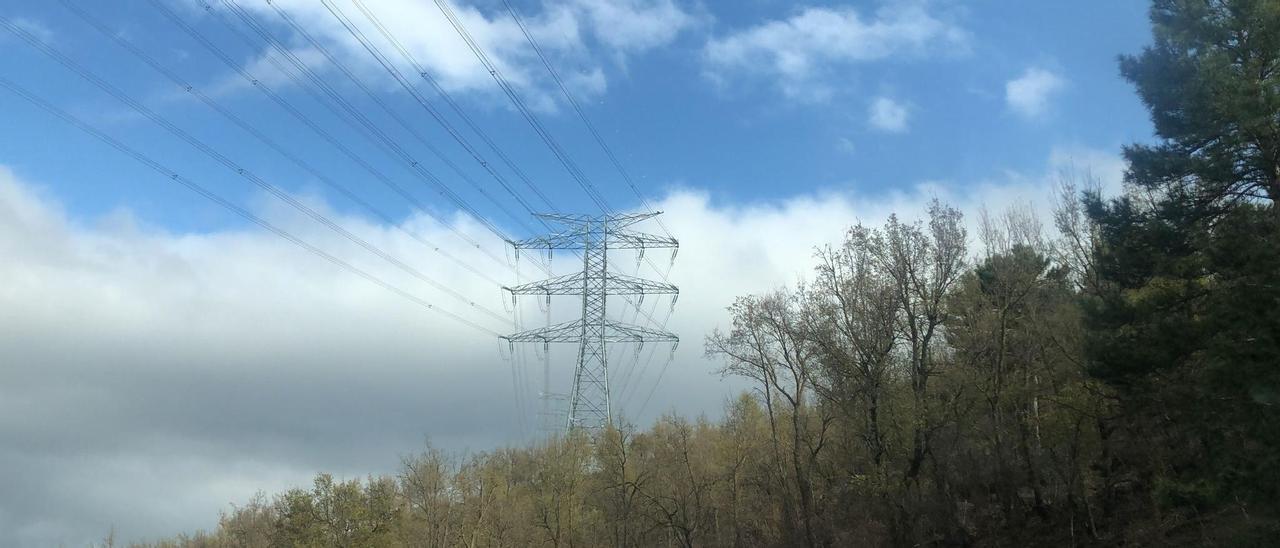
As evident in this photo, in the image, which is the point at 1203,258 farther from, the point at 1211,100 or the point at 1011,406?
the point at 1011,406

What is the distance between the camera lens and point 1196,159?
2422 centimetres

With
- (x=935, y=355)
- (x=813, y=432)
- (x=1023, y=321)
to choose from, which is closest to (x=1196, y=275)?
(x=1023, y=321)

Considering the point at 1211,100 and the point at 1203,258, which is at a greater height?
the point at 1211,100

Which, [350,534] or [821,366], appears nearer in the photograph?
[821,366]

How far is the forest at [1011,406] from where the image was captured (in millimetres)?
22109

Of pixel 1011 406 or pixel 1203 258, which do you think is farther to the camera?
pixel 1011 406

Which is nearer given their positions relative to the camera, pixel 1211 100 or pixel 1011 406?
pixel 1211 100

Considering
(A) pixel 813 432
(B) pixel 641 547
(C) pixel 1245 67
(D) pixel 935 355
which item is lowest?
(B) pixel 641 547

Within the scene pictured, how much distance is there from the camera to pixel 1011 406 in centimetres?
3838

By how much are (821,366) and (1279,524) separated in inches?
895

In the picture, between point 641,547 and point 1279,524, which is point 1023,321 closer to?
point 1279,524

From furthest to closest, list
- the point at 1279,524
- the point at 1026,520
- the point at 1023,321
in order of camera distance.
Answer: the point at 1026,520, the point at 1023,321, the point at 1279,524

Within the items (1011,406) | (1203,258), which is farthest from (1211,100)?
(1011,406)

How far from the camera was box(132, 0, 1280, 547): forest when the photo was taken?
2211cm
